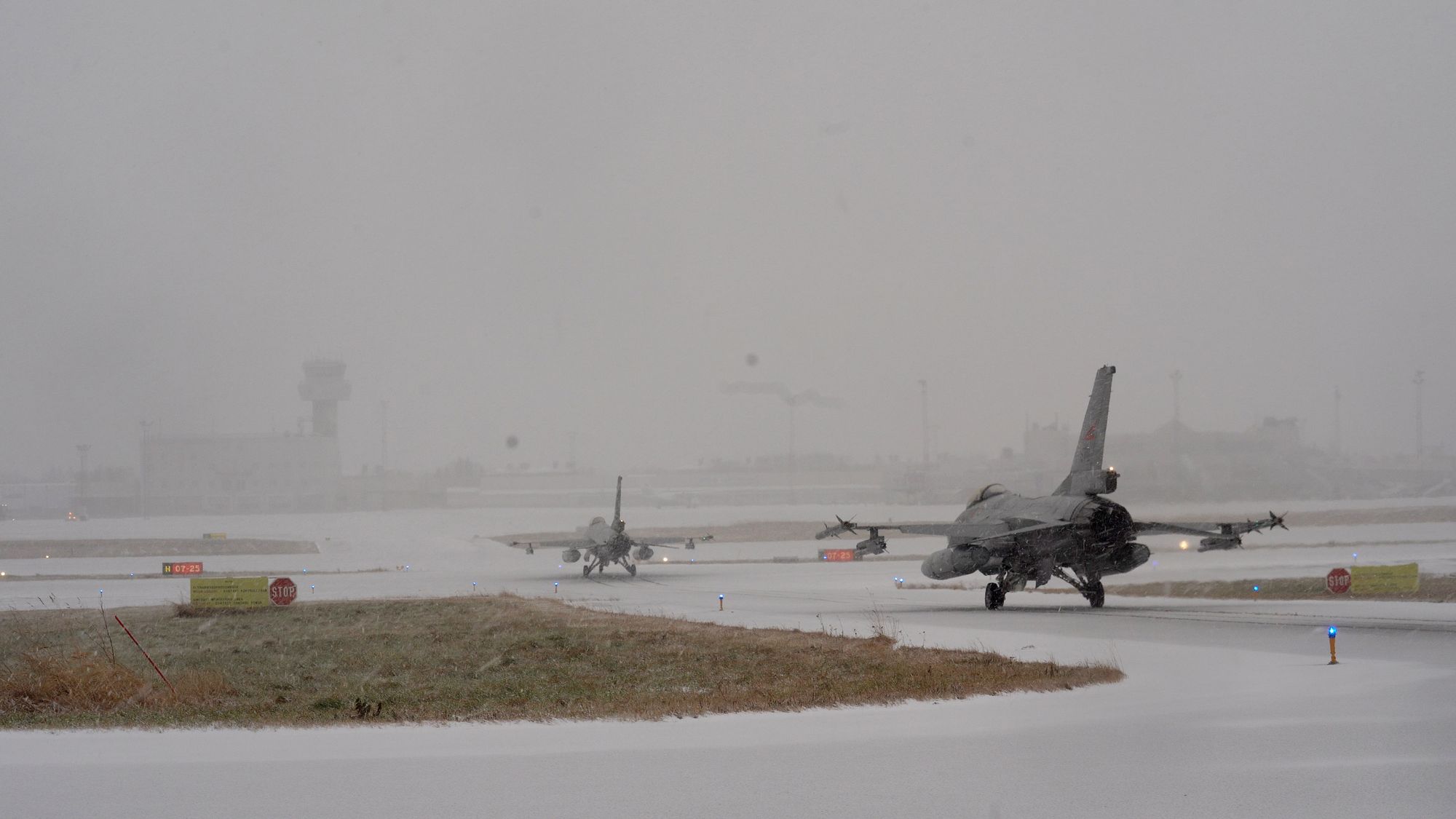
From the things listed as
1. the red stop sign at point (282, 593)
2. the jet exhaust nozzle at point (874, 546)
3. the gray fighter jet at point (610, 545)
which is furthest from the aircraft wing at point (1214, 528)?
the red stop sign at point (282, 593)

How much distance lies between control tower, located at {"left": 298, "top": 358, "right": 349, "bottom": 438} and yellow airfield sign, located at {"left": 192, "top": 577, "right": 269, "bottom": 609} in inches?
5822

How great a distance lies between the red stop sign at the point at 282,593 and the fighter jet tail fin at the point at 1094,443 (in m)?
24.7

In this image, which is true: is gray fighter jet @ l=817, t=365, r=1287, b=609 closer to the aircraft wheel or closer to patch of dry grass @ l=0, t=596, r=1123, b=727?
the aircraft wheel

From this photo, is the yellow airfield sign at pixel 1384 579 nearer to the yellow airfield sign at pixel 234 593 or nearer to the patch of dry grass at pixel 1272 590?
the patch of dry grass at pixel 1272 590

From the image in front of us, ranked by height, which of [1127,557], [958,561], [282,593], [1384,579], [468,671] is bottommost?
[282,593]

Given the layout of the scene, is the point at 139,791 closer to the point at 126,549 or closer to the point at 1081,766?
the point at 1081,766

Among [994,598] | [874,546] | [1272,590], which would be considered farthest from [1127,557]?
[1272,590]

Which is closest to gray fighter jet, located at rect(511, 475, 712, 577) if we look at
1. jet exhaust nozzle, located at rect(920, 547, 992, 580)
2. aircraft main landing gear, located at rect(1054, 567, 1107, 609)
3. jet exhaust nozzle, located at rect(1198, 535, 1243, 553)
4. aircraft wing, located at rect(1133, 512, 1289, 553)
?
jet exhaust nozzle, located at rect(920, 547, 992, 580)

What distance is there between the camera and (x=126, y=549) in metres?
81.3

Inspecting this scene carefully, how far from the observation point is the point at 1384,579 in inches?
1209

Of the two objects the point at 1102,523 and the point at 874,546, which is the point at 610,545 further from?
the point at 1102,523

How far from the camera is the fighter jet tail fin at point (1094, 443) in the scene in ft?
89.8

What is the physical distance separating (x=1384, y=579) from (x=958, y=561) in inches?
503

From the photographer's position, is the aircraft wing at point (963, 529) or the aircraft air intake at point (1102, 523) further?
the aircraft wing at point (963, 529)
